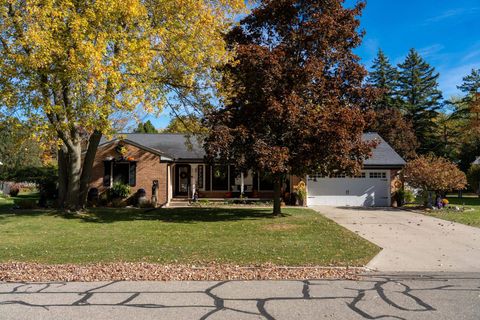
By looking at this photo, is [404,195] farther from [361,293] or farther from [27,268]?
[27,268]

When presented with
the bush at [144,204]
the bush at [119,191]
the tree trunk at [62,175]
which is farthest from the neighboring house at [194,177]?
the tree trunk at [62,175]

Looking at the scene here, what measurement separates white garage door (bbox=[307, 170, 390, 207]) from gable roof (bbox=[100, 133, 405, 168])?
741mm

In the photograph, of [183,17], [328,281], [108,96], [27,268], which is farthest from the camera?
[183,17]

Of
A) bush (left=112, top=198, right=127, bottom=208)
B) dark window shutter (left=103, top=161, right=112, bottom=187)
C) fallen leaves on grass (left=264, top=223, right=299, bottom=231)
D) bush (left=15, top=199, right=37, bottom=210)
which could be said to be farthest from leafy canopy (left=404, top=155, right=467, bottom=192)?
bush (left=15, top=199, right=37, bottom=210)

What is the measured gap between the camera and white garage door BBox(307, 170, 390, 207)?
25.4 metres

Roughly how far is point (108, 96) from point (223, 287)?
871cm

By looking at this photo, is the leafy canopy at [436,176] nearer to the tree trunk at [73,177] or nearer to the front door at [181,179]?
the front door at [181,179]

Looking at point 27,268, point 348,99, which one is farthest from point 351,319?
point 348,99

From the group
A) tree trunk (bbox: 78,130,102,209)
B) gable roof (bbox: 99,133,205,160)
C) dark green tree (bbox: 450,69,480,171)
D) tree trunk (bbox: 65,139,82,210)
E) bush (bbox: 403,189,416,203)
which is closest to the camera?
tree trunk (bbox: 65,139,82,210)

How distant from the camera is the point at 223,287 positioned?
7.47 meters

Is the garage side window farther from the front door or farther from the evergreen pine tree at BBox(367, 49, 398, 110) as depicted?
the evergreen pine tree at BBox(367, 49, 398, 110)

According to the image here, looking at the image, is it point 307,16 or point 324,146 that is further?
point 307,16

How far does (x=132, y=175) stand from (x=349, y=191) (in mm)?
12100

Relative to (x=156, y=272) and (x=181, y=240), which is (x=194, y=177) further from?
(x=156, y=272)
